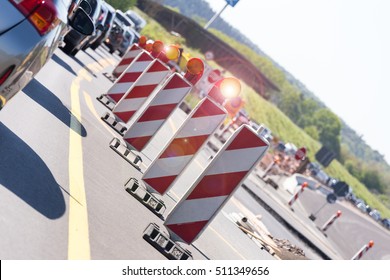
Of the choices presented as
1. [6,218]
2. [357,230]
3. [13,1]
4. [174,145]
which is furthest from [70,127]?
[357,230]

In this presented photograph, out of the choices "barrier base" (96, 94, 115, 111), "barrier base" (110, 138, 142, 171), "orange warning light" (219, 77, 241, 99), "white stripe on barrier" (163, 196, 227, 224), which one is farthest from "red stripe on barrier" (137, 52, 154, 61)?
"white stripe on barrier" (163, 196, 227, 224)

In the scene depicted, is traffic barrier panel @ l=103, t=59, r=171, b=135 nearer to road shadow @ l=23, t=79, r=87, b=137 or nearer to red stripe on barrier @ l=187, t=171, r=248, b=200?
road shadow @ l=23, t=79, r=87, b=137

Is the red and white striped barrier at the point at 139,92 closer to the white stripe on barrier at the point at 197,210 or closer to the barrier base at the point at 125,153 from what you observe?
the barrier base at the point at 125,153

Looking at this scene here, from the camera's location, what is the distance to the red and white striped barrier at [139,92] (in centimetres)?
1132

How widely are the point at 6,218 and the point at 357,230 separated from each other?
1360 inches

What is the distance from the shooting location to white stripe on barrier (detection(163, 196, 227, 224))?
6566 mm

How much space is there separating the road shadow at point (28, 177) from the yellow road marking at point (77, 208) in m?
0.14

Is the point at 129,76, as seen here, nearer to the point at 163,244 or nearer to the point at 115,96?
the point at 115,96

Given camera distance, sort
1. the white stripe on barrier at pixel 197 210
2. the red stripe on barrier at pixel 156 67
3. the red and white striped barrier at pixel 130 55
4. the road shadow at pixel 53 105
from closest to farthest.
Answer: the white stripe on barrier at pixel 197 210 → the road shadow at pixel 53 105 → the red stripe on barrier at pixel 156 67 → the red and white striped barrier at pixel 130 55

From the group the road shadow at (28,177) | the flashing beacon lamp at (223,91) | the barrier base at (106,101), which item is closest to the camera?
the road shadow at (28,177)

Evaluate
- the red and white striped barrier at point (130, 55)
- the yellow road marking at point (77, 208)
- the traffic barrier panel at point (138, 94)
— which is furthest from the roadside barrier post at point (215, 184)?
the red and white striped barrier at point (130, 55)

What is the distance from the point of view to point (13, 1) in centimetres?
507

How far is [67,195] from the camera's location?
5.77 meters
